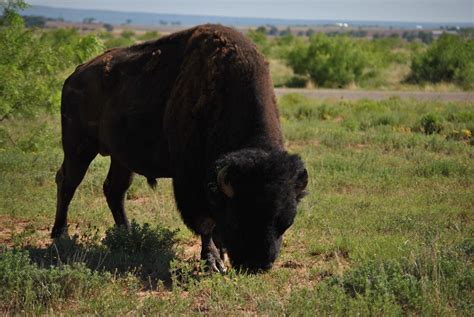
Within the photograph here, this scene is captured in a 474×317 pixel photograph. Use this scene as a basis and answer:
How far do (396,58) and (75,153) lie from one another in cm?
4628

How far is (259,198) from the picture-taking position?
5980mm

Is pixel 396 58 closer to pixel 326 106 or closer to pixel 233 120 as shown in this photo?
pixel 326 106

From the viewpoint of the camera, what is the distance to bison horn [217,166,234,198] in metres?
6.15

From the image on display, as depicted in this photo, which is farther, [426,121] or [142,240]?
[426,121]

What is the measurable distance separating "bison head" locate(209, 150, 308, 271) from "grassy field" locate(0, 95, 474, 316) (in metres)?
0.32

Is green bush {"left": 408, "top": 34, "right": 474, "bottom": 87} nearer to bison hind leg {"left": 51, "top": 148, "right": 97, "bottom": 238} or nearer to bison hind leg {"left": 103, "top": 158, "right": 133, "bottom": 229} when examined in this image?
bison hind leg {"left": 103, "top": 158, "right": 133, "bottom": 229}

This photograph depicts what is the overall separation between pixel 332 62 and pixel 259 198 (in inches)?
1301

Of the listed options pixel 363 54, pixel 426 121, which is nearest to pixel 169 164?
pixel 426 121

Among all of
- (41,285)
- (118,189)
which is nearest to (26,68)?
(118,189)

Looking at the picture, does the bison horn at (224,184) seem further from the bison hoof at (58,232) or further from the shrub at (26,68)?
the shrub at (26,68)

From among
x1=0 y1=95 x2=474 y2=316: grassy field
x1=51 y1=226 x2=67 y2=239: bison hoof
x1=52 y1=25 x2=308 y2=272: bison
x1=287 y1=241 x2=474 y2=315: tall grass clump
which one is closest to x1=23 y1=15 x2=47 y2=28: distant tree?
x1=0 y1=95 x2=474 y2=316: grassy field

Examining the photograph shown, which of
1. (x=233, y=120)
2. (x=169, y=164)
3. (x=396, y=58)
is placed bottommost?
(x=396, y=58)

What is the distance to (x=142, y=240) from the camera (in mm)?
7895

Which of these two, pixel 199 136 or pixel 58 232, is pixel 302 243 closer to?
pixel 199 136
